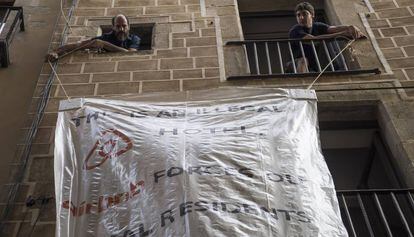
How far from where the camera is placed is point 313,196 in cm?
331

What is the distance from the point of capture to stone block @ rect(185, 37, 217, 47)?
5867mm

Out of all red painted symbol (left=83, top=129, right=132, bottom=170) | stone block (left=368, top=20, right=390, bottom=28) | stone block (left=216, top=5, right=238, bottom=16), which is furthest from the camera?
stone block (left=216, top=5, right=238, bottom=16)

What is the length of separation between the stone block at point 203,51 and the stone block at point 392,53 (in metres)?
1.76

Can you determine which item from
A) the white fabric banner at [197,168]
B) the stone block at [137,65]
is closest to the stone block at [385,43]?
the white fabric banner at [197,168]

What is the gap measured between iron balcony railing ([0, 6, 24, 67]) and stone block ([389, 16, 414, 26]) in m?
4.20

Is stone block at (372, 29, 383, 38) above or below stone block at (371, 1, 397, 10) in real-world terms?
below

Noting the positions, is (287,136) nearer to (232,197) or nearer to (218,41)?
(232,197)

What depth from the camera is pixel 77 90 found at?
529 centimetres

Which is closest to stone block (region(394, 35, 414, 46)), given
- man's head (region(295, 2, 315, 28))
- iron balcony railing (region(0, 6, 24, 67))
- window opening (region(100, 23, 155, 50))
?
man's head (region(295, 2, 315, 28))

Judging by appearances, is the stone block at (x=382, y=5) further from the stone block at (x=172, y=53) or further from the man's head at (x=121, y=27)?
the man's head at (x=121, y=27)

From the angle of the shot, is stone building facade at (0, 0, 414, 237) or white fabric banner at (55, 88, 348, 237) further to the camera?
stone building facade at (0, 0, 414, 237)

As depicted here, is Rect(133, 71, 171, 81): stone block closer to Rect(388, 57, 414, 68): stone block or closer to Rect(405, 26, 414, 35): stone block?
Rect(388, 57, 414, 68): stone block

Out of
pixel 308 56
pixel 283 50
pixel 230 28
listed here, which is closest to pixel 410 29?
pixel 308 56

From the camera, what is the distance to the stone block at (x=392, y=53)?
5.60 metres
